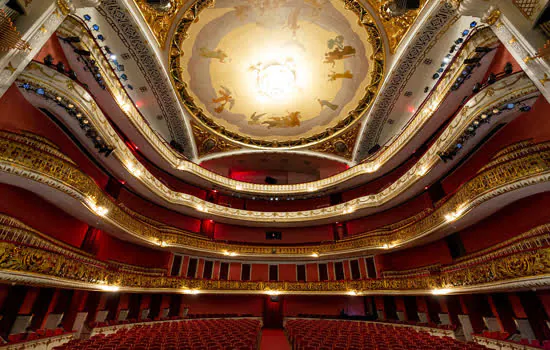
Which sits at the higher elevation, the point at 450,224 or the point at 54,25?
the point at 54,25

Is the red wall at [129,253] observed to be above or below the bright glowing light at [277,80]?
below

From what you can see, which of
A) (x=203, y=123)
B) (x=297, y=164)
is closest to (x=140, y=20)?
(x=203, y=123)

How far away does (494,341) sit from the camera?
809cm

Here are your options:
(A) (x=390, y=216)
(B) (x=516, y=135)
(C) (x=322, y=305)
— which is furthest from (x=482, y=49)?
(C) (x=322, y=305)

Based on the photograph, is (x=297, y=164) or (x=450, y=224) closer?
(x=450, y=224)

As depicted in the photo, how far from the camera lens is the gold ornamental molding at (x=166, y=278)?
5551mm

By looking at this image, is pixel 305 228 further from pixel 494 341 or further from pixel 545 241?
pixel 545 241

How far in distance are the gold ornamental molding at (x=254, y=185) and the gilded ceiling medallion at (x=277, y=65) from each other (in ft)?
12.0

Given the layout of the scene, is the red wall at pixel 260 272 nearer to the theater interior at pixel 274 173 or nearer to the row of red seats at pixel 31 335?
the theater interior at pixel 274 173

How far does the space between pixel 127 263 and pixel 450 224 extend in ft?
53.0

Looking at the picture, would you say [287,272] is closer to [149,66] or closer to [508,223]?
[508,223]

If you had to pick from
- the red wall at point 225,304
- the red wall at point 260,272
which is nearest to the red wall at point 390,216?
the red wall at point 260,272

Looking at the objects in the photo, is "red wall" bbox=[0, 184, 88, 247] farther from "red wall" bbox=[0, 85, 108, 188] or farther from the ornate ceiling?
the ornate ceiling

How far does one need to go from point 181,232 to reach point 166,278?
3.15 meters
